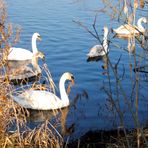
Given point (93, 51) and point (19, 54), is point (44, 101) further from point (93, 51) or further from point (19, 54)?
point (93, 51)

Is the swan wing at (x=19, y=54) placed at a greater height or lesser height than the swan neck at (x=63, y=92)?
greater

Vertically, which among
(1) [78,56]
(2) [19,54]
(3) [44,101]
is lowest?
(3) [44,101]

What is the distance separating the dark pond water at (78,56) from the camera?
8461 mm

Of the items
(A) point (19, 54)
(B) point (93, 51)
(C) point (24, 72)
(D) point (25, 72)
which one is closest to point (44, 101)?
(C) point (24, 72)

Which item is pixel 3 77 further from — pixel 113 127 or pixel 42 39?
pixel 42 39

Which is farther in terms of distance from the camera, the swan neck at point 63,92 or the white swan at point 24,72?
the swan neck at point 63,92

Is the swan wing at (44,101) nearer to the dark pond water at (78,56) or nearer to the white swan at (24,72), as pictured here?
the dark pond water at (78,56)

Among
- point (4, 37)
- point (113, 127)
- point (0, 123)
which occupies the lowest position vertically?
point (113, 127)

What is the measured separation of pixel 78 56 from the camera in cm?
1359

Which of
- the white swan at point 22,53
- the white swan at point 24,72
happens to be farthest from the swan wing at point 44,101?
the white swan at point 22,53

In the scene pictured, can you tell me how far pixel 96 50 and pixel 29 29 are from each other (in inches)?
142

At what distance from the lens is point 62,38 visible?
15.2 metres

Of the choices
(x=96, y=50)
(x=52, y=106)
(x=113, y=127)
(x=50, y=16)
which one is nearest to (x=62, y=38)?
(x=96, y=50)

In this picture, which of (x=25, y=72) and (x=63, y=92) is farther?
(x=25, y=72)
